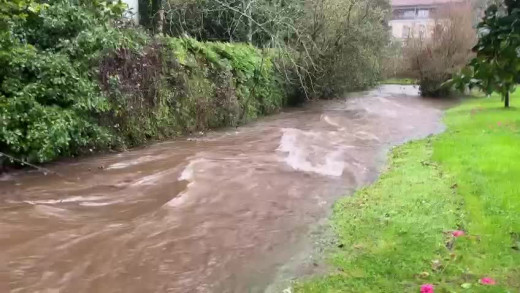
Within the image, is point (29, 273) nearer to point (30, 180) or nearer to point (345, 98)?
point (30, 180)

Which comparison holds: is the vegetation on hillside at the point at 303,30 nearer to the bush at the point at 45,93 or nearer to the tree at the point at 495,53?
the bush at the point at 45,93

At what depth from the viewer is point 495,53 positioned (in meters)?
3.18

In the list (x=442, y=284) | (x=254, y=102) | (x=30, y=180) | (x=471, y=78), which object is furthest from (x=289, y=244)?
(x=254, y=102)

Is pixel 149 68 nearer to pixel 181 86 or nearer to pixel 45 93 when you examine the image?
pixel 181 86

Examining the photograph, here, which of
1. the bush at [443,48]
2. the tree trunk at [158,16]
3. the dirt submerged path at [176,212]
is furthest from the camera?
the bush at [443,48]

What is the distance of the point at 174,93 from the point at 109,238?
8.66 metres

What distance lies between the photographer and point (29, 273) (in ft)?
19.4

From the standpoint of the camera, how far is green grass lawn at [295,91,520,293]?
17.8 ft

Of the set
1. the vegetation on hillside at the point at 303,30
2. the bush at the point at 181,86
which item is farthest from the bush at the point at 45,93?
the vegetation on hillside at the point at 303,30

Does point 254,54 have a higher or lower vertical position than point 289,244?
higher

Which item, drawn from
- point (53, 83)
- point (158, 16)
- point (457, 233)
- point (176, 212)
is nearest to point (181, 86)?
point (53, 83)

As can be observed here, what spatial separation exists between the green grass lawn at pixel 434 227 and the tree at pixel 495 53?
Answer: 8.67ft

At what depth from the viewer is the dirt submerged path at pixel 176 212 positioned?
19.5ft

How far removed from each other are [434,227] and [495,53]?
4274mm
